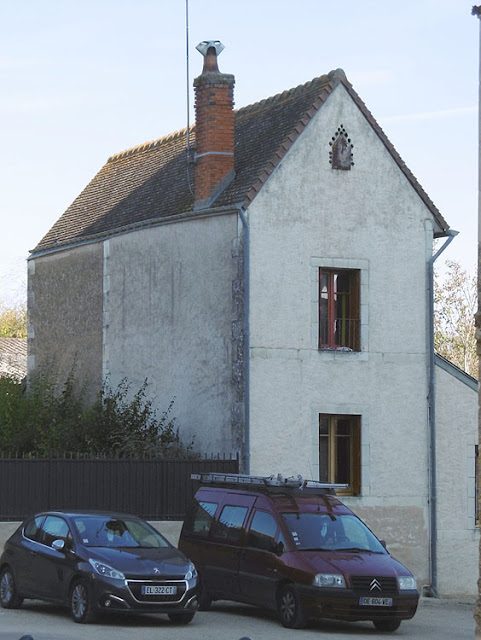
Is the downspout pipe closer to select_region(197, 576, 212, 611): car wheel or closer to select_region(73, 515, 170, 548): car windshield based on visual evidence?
select_region(197, 576, 212, 611): car wheel

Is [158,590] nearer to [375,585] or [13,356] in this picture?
[375,585]

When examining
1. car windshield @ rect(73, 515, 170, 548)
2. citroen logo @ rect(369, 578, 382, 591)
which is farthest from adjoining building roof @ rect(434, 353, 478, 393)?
car windshield @ rect(73, 515, 170, 548)

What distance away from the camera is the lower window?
25906 millimetres

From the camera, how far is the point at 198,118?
2691 centimetres

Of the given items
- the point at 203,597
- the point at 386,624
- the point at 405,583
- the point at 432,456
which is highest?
the point at 432,456

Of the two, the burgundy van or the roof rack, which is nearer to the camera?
the burgundy van

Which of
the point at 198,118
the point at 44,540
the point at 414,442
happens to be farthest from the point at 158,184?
the point at 44,540

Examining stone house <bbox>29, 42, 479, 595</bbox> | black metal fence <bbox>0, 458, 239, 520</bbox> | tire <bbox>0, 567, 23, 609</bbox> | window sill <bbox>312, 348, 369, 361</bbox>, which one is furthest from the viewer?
window sill <bbox>312, 348, 369, 361</bbox>

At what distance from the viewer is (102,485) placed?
2420 centimetres

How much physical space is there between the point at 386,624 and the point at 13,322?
70.5m

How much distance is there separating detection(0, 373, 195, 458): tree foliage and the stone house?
51cm

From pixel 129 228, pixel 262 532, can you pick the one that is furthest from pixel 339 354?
pixel 262 532

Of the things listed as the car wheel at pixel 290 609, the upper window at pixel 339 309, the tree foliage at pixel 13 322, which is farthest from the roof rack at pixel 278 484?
the tree foliage at pixel 13 322

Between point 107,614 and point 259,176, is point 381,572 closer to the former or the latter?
point 107,614
